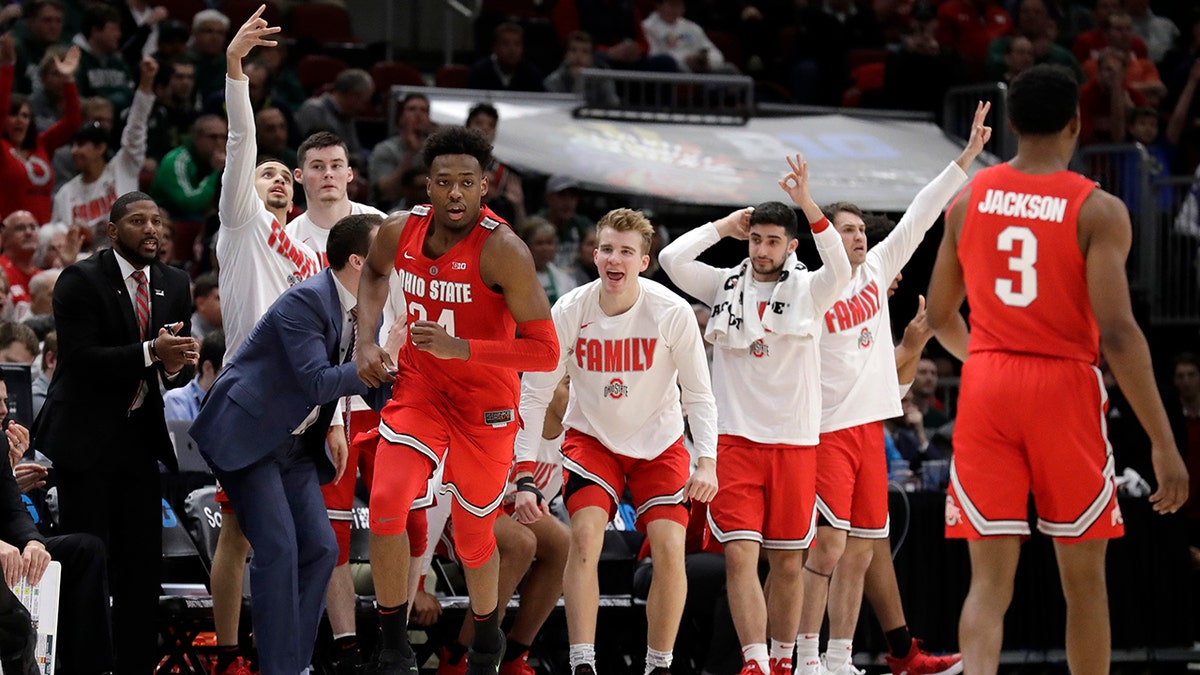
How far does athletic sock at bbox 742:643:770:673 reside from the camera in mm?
7430

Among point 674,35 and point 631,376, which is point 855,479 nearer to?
point 631,376

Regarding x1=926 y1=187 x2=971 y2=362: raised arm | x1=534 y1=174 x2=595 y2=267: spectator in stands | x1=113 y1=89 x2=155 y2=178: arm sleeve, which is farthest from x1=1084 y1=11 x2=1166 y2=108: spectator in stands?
x1=926 y1=187 x2=971 y2=362: raised arm

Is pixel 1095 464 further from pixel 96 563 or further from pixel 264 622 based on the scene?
pixel 96 563

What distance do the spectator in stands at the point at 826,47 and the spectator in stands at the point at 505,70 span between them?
315 centimetres

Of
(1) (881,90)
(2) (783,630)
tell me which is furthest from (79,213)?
(1) (881,90)

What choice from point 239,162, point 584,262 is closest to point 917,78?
point 584,262

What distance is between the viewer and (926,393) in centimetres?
1158

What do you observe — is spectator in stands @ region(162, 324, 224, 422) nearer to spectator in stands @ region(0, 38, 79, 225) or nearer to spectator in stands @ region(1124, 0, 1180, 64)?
spectator in stands @ region(0, 38, 79, 225)

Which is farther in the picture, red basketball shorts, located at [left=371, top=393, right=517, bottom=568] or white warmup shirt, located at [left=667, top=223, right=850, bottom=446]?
white warmup shirt, located at [left=667, top=223, right=850, bottom=446]

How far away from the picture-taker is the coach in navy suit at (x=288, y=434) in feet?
22.2

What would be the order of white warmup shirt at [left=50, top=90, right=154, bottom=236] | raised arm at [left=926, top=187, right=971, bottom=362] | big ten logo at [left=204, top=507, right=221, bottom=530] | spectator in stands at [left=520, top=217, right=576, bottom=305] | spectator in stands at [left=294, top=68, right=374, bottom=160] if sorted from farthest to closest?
spectator in stands at [left=294, top=68, right=374, bottom=160] → spectator in stands at [left=520, top=217, right=576, bottom=305] → white warmup shirt at [left=50, top=90, right=154, bottom=236] → big ten logo at [left=204, top=507, right=221, bottom=530] → raised arm at [left=926, top=187, right=971, bottom=362]

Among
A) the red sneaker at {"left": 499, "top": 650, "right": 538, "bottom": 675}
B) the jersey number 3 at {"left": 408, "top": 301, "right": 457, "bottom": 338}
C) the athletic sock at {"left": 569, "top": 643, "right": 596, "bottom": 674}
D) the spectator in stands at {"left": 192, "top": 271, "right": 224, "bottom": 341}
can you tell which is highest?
the jersey number 3 at {"left": 408, "top": 301, "right": 457, "bottom": 338}

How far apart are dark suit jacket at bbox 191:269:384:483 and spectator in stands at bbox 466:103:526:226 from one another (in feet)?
14.5

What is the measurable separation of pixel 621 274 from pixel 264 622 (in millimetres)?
2205
